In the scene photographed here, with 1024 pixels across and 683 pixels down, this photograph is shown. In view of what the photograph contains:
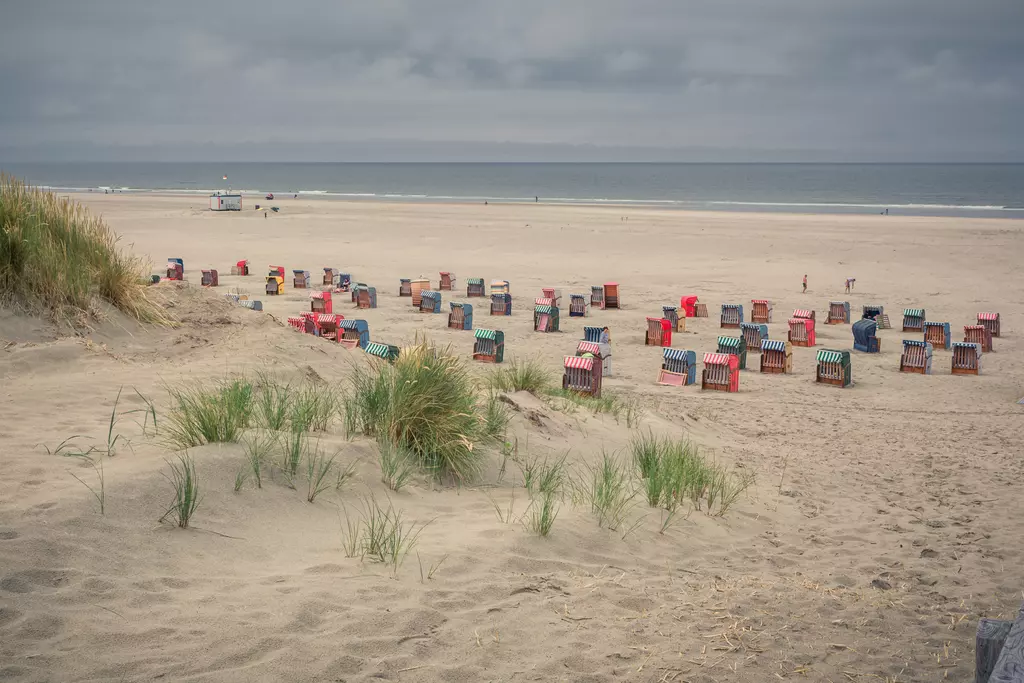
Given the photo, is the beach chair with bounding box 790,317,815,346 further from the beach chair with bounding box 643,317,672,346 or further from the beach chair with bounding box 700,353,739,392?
the beach chair with bounding box 700,353,739,392

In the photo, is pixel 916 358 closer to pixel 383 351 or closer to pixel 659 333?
pixel 659 333

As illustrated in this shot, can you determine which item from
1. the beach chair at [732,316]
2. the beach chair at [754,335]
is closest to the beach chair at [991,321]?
the beach chair at [732,316]

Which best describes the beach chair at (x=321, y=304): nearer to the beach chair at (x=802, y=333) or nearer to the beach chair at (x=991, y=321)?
the beach chair at (x=802, y=333)

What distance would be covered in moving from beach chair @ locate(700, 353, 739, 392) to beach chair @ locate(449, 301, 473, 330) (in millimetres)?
→ 5625

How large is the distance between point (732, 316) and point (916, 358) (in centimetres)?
445

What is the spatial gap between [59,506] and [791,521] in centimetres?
520

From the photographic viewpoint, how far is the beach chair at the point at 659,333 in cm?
1523

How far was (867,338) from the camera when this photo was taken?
587 inches

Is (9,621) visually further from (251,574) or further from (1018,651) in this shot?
(1018,651)

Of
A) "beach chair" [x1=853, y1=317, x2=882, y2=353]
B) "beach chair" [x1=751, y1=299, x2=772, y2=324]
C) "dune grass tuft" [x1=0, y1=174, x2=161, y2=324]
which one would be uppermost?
"dune grass tuft" [x1=0, y1=174, x2=161, y2=324]

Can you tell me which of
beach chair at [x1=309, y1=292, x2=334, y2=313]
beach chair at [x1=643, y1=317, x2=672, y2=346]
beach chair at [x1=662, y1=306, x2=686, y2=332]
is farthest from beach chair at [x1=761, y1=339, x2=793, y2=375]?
beach chair at [x1=309, y1=292, x2=334, y2=313]

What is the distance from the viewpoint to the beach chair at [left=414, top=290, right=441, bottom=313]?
17.9m

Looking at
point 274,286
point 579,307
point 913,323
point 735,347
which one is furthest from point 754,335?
point 274,286

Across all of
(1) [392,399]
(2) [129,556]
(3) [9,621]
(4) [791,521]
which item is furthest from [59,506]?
(4) [791,521]
